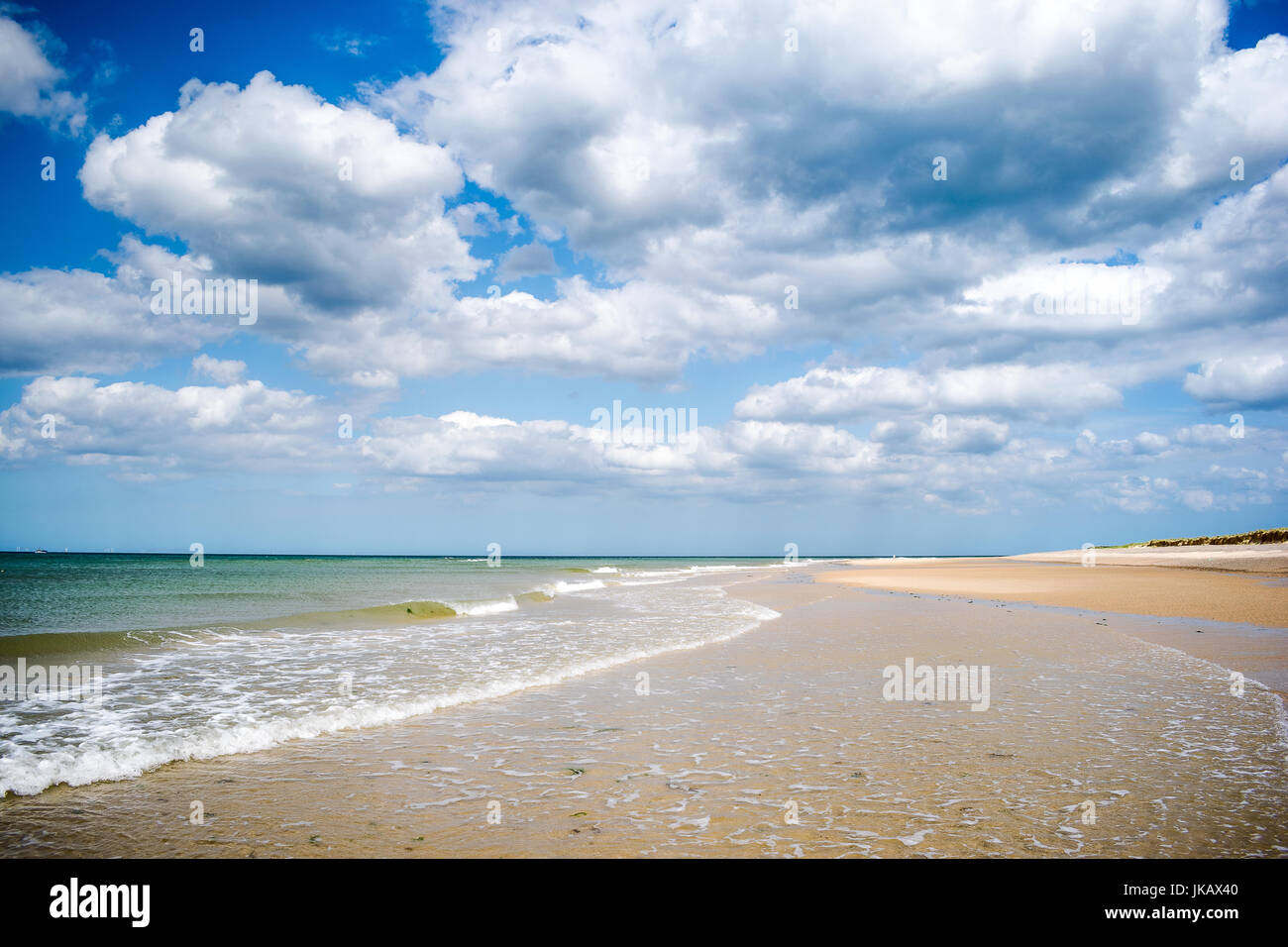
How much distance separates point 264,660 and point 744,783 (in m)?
13.0

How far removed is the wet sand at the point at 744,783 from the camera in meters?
5.61

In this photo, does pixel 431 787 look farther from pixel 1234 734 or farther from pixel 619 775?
pixel 1234 734

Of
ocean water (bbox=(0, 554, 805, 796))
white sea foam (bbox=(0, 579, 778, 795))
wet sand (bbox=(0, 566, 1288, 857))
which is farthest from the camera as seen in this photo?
ocean water (bbox=(0, 554, 805, 796))

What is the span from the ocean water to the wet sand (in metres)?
0.82

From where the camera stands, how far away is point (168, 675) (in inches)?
522

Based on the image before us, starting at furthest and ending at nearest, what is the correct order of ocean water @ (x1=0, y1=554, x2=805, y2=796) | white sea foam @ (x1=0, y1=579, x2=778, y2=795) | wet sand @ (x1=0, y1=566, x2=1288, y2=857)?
ocean water @ (x1=0, y1=554, x2=805, y2=796), white sea foam @ (x1=0, y1=579, x2=778, y2=795), wet sand @ (x1=0, y1=566, x2=1288, y2=857)

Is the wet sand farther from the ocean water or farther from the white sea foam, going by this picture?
the ocean water

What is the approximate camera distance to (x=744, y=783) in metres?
7.02

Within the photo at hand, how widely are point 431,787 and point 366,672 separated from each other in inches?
307

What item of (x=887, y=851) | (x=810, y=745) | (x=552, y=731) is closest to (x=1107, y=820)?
(x=887, y=851)

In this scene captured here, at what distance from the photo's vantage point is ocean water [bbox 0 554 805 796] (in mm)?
8750

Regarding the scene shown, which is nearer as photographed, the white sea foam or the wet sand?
the wet sand

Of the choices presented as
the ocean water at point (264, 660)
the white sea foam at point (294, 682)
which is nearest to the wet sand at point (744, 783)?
the white sea foam at point (294, 682)

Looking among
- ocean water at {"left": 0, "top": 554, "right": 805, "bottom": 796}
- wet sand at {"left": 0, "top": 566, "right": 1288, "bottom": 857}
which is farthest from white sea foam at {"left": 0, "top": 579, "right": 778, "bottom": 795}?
wet sand at {"left": 0, "top": 566, "right": 1288, "bottom": 857}
